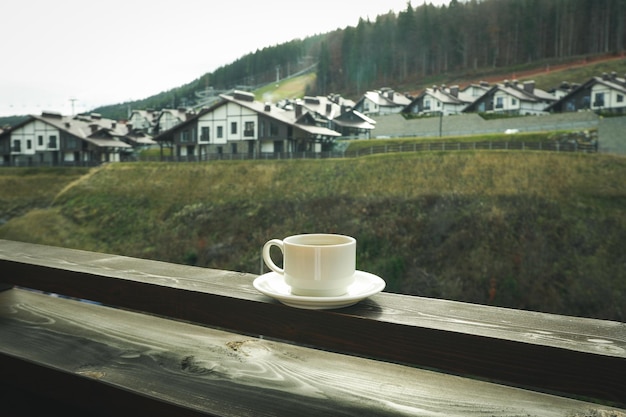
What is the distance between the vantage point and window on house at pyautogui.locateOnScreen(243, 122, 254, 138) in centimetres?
1143

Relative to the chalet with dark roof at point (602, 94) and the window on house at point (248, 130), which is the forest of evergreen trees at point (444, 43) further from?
the window on house at point (248, 130)

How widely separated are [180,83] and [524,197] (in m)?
8.69

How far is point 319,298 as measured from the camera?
1.56 feet

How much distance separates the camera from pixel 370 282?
1.87ft

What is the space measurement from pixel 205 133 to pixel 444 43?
6.22 m

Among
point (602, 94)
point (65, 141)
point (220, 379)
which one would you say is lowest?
point (220, 379)

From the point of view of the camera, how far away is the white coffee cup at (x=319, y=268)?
498 millimetres

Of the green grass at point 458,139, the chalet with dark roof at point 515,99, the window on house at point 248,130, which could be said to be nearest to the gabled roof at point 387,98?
the green grass at point 458,139

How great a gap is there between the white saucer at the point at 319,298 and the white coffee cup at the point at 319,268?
14 mm

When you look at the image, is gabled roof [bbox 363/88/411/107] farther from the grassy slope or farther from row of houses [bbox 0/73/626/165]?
the grassy slope

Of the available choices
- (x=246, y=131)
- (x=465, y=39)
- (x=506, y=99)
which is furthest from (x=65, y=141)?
(x=506, y=99)

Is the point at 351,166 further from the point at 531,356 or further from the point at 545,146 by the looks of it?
the point at 531,356

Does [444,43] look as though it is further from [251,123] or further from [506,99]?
[251,123]

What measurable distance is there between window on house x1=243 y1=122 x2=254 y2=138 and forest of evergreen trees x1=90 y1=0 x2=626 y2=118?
103 centimetres
